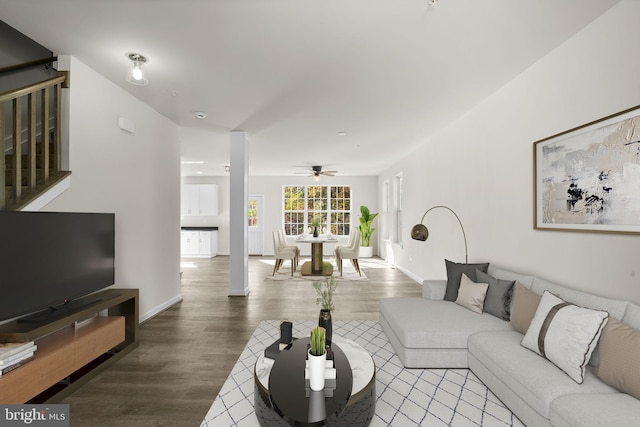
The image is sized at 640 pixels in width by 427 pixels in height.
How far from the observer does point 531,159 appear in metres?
2.88

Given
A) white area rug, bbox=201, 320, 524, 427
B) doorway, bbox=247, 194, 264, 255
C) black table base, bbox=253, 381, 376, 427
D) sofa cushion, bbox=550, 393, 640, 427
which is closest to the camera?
sofa cushion, bbox=550, 393, 640, 427

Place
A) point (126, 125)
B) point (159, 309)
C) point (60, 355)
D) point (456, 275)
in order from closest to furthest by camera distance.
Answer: point (60, 355)
point (456, 275)
point (126, 125)
point (159, 309)

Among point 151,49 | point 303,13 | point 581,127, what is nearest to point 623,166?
point 581,127

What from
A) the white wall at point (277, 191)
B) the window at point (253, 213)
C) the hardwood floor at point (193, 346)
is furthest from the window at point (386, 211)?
the window at point (253, 213)

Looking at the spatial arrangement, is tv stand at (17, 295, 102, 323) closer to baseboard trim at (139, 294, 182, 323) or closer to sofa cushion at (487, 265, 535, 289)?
baseboard trim at (139, 294, 182, 323)

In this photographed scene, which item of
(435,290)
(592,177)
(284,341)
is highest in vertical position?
(592,177)

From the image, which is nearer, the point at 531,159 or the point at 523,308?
the point at 523,308

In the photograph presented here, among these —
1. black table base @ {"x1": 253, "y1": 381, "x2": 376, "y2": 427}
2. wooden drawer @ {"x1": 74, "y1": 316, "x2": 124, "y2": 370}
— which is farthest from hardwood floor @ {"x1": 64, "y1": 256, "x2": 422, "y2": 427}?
black table base @ {"x1": 253, "y1": 381, "x2": 376, "y2": 427}

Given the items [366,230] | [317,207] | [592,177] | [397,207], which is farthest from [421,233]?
[317,207]

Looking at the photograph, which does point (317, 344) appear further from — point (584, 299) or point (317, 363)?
point (584, 299)

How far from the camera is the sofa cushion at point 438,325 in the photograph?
101 inches

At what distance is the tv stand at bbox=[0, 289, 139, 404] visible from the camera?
1.95 m

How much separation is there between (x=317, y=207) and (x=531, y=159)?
772 cm

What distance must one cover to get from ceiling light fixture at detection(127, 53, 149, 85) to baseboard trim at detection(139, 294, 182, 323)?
2.74 metres
